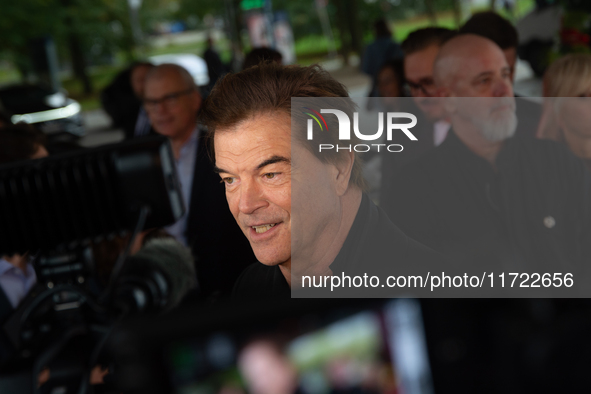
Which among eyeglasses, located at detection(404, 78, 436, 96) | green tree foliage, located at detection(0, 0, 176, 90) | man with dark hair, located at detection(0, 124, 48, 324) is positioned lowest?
man with dark hair, located at detection(0, 124, 48, 324)

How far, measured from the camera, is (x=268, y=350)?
1.91ft

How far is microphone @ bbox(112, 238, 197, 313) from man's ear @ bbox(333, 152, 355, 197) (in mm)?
330

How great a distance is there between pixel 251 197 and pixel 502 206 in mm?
650

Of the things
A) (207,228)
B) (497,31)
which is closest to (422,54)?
(497,31)

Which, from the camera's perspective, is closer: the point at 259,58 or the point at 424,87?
the point at 259,58

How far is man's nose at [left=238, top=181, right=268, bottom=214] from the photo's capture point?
41.6 inches

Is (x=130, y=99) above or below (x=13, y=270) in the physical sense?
above

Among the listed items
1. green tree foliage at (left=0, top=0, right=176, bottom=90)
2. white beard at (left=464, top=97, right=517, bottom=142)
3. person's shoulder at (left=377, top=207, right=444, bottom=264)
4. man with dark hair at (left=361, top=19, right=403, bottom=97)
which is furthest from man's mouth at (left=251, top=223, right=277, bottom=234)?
green tree foliage at (left=0, top=0, right=176, bottom=90)

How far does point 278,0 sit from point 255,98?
13.8m

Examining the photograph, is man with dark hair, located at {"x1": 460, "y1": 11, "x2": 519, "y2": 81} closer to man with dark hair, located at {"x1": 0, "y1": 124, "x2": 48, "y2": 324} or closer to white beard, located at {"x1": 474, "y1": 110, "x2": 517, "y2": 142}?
white beard, located at {"x1": 474, "y1": 110, "x2": 517, "y2": 142}

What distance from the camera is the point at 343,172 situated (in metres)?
1.07

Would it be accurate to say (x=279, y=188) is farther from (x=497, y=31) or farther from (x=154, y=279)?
(x=497, y=31)

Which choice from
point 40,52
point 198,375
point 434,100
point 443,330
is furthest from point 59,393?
point 40,52

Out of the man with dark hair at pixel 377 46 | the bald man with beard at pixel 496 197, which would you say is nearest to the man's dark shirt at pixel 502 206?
the bald man with beard at pixel 496 197
